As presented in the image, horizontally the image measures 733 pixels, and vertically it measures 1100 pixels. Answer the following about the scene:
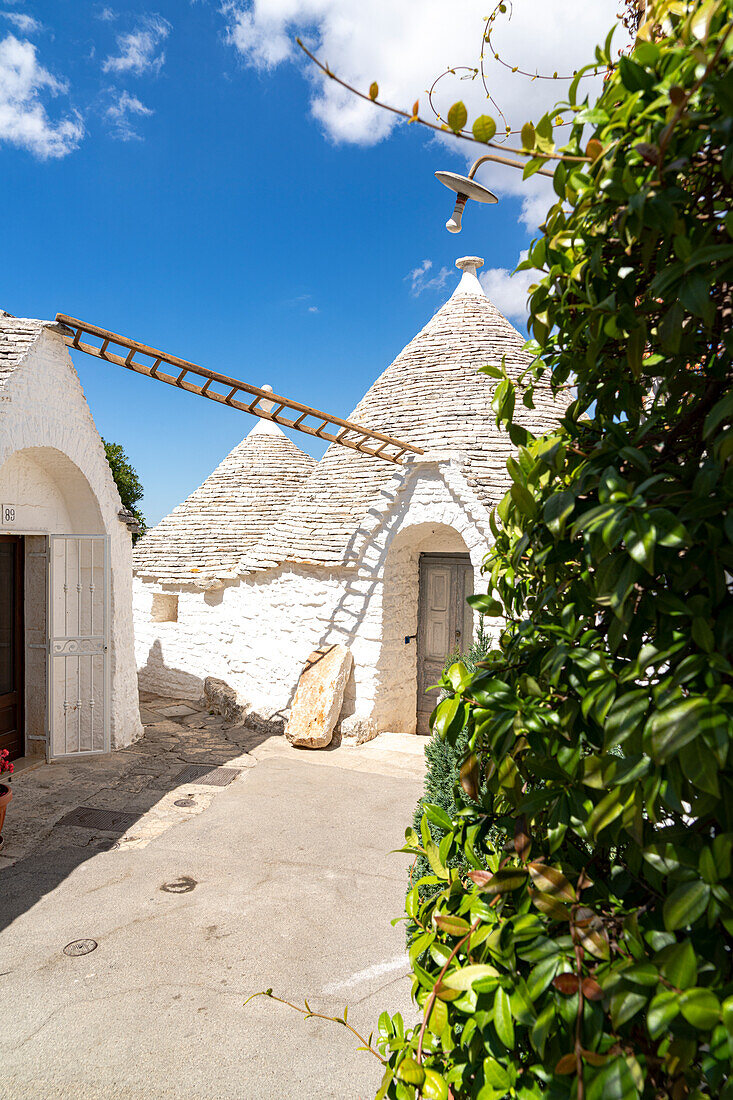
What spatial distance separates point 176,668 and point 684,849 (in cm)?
1183

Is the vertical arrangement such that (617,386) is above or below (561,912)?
above

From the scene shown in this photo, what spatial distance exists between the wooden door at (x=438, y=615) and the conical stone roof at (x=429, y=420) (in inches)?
53.9

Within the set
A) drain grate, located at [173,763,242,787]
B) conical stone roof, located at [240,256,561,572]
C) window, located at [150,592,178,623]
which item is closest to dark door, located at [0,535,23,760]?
drain grate, located at [173,763,242,787]

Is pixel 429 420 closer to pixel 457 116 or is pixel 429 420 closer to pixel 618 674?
Answer: pixel 457 116

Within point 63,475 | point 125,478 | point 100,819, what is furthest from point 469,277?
point 125,478

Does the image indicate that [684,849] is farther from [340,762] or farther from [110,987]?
[340,762]

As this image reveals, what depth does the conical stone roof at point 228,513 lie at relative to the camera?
12.8 metres

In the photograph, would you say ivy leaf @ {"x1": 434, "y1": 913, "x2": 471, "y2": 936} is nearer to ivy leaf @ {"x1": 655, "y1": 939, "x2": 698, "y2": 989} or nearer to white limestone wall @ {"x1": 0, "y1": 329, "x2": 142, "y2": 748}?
ivy leaf @ {"x1": 655, "y1": 939, "x2": 698, "y2": 989}

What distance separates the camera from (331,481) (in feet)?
36.2

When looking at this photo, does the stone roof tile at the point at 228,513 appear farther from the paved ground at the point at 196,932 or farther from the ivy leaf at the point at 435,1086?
the ivy leaf at the point at 435,1086

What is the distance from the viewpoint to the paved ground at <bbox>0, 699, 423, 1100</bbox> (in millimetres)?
3207

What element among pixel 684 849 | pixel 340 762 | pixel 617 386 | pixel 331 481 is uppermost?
pixel 331 481

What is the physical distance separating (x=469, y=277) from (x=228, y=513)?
702 centimetres

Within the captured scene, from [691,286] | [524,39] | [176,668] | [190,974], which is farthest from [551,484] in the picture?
[176,668]
